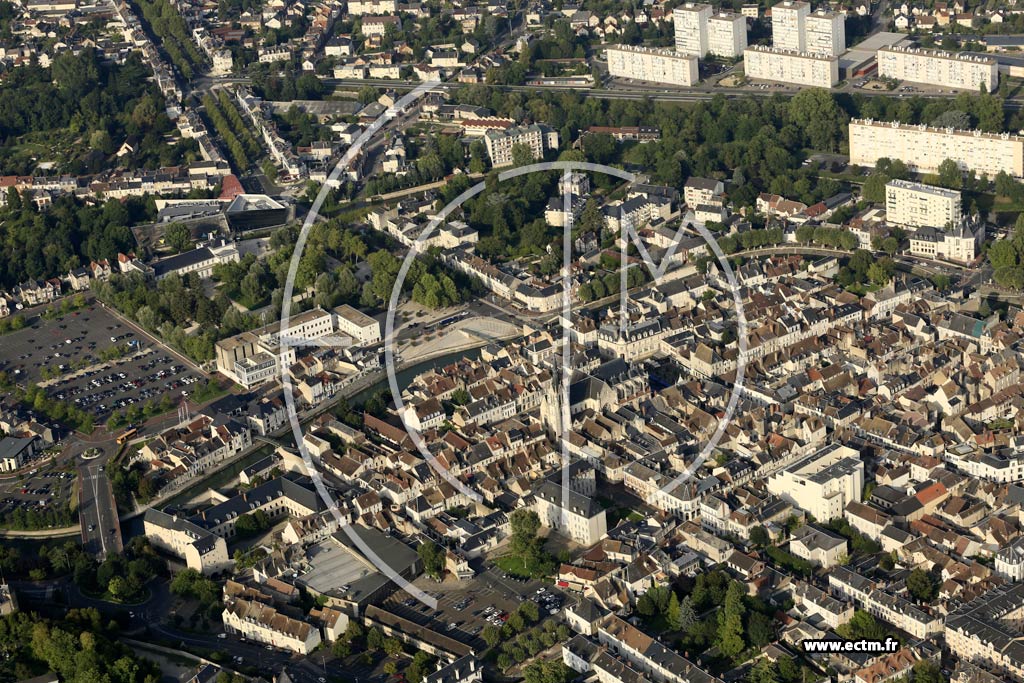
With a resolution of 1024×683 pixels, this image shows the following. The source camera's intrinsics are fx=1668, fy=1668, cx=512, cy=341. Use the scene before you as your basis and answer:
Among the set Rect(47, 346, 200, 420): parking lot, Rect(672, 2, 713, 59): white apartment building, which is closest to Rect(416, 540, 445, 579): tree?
Rect(47, 346, 200, 420): parking lot

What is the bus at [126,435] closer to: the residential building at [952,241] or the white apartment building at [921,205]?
the residential building at [952,241]

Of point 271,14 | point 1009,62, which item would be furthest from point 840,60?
point 271,14

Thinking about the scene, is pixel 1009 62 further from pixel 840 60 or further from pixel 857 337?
pixel 857 337

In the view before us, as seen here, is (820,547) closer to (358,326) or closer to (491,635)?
(491,635)

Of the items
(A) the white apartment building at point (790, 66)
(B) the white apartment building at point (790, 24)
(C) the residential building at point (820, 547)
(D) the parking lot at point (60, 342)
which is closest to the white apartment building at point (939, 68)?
(A) the white apartment building at point (790, 66)

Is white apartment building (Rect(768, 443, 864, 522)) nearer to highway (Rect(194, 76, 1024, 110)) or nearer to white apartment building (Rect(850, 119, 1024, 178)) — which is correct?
white apartment building (Rect(850, 119, 1024, 178))

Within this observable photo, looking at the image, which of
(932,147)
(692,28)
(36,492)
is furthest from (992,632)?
(692,28)
